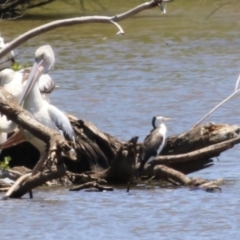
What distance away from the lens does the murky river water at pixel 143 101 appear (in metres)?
7.60

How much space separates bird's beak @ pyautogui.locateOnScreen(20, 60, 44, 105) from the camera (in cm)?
906

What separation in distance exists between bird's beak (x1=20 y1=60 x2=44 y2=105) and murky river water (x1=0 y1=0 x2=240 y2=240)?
2.89ft

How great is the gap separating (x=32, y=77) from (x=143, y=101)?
525 cm

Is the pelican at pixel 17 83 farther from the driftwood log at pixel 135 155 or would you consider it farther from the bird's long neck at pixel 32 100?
the driftwood log at pixel 135 155

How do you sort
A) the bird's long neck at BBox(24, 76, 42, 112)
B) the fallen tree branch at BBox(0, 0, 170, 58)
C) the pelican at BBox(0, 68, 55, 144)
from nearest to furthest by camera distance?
the fallen tree branch at BBox(0, 0, 170, 58) < the bird's long neck at BBox(24, 76, 42, 112) < the pelican at BBox(0, 68, 55, 144)

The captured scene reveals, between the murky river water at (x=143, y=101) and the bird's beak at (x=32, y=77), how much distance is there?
880 mm

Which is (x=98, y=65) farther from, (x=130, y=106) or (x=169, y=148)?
(x=169, y=148)

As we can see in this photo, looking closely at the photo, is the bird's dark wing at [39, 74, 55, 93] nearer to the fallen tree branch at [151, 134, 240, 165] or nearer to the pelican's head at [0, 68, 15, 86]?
the pelican's head at [0, 68, 15, 86]

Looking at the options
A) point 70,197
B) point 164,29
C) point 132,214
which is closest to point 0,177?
point 70,197

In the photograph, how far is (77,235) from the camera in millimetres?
7297

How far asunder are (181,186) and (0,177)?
156cm

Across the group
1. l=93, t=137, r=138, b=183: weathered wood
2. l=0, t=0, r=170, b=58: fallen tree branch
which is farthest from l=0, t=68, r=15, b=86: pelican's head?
l=0, t=0, r=170, b=58: fallen tree branch

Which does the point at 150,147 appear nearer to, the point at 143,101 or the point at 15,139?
the point at 15,139

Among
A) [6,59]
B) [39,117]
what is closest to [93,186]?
[39,117]
